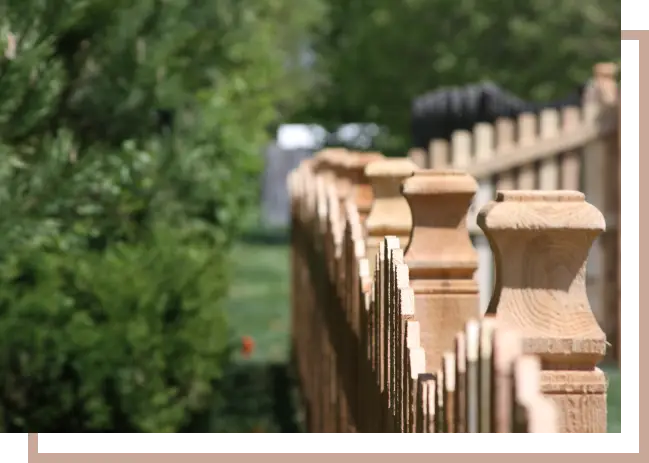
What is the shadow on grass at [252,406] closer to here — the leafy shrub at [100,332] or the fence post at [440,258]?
the leafy shrub at [100,332]

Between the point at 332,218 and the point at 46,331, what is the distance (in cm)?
199

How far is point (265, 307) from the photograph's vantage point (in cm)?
1468

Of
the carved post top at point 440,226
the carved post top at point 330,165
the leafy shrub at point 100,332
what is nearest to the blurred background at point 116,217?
the leafy shrub at point 100,332

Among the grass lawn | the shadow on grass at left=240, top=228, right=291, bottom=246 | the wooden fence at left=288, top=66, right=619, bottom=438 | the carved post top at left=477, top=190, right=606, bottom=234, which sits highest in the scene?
the carved post top at left=477, top=190, right=606, bottom=234

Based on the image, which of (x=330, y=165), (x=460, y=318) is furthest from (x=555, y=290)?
(x=330, y=165)

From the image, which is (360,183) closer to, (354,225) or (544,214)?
(354,225)

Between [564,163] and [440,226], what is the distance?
6467 millimetres

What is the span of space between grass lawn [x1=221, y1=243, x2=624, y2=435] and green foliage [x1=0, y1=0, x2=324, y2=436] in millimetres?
2468

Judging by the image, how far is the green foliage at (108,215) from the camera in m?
5.57

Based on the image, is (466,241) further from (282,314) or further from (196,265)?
(282,314)

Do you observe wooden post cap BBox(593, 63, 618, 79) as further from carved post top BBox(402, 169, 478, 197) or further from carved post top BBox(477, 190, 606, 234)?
carved post top BBox(477, 190, 606, 234)

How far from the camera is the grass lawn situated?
10.8m

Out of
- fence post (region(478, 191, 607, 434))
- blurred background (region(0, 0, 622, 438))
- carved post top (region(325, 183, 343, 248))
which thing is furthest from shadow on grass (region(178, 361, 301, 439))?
fence post (region(478, 191, 607, 434))

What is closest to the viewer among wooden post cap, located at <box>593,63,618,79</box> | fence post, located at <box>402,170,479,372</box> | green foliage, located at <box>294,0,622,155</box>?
fence post, located at <box>402,170,479,372</box>
